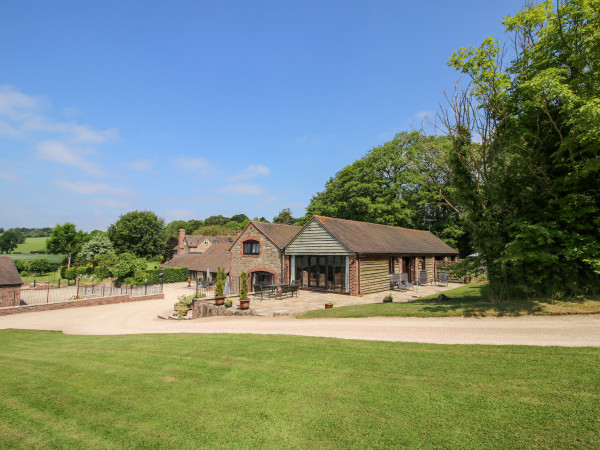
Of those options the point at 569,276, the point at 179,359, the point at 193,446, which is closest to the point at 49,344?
the point at 179,359

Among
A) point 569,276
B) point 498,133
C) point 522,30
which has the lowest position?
point 569,276

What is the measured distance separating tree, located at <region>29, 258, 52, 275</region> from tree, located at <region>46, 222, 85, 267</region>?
27.3ft

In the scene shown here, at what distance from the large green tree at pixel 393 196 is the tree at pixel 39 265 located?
52.7 m

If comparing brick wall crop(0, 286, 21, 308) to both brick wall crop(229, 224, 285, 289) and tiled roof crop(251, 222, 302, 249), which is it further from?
tiled roof crop(251, 222, 302, 249)

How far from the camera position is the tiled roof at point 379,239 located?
24.0m

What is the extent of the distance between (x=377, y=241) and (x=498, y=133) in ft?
46.0

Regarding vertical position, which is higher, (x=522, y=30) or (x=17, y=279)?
(x=522, y=30)

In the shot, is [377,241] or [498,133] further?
[377,241]

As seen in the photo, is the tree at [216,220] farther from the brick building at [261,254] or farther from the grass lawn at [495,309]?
the grass lawn at [495,309]

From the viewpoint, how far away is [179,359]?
8023mm

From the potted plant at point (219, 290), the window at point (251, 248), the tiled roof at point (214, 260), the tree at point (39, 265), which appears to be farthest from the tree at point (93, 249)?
the potted plant at point (219, 290)

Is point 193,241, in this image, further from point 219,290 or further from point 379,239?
point 379,239

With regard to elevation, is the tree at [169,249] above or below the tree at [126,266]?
above

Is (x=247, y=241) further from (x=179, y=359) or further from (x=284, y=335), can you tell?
(x=179, y=359)
